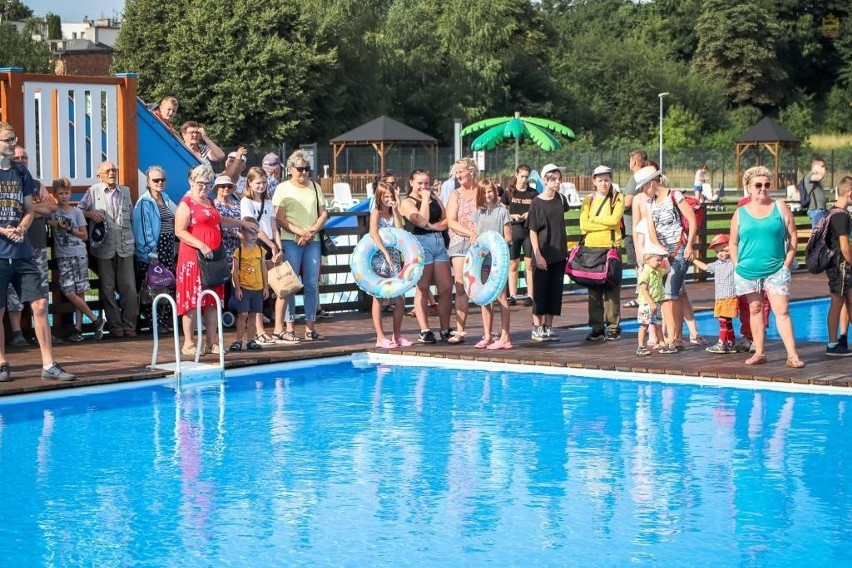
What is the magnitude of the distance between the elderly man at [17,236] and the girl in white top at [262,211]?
2493mm

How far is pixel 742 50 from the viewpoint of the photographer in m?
87.8

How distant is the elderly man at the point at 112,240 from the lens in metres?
12.6

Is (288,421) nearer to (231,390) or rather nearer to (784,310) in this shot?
(231,390)

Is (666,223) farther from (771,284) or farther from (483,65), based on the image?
(483,65)

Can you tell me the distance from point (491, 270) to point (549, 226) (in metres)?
0.91

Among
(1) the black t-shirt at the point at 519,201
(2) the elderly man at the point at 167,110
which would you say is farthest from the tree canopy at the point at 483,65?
(1) the black t-shirt at the point at 519,201

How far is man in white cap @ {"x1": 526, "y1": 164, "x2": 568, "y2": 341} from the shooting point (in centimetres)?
1245

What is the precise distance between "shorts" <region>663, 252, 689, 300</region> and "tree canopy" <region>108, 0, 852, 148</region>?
160 feet

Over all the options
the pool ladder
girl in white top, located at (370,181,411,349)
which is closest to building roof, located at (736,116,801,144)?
girl in white top, located at (370,181,411,349)

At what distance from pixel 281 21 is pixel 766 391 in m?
53.6

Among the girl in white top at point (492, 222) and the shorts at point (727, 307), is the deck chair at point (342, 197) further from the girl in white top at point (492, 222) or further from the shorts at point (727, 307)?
the shorts at point (727, 307)

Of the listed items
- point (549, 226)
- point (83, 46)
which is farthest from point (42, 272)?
point (83, 46)

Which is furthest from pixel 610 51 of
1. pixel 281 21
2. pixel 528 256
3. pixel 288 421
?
pixel 288 421

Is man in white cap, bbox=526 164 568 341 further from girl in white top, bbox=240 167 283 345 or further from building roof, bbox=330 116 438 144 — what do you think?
building roof, bbox=330 116 438 144
